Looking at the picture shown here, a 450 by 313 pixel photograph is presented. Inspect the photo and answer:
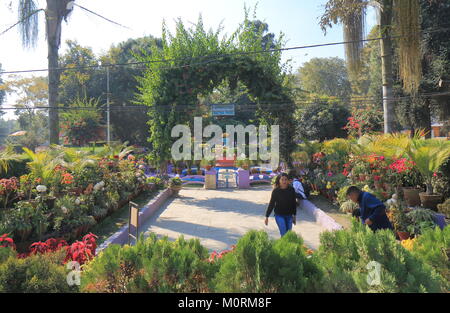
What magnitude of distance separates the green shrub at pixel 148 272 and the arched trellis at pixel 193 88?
10707 millimetres

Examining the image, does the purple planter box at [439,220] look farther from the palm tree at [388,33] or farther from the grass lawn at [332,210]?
the palm tree at [388,33]

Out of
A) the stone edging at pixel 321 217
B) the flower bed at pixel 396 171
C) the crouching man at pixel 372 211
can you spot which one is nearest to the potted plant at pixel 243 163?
the flower bed at pixel 396 171

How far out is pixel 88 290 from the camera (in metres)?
2.38

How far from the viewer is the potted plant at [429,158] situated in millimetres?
7473

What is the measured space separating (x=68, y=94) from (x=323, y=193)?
2946 cm

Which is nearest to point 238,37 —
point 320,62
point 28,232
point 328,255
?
point 28,232

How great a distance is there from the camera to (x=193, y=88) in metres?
13.3

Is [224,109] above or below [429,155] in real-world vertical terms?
above

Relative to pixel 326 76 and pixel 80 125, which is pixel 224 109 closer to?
pixel 80 125

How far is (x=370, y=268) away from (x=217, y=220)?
7.15 meters

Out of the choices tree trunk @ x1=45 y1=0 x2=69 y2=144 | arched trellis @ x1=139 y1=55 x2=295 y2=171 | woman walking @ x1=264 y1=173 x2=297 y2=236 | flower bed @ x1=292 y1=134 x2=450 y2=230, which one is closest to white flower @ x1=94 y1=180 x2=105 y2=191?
arched trellis @ x1=139 y1=55 x2=295 y2=171

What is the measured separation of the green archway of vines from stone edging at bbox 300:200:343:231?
4.01 metres

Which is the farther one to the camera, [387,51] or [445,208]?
[387,51]
